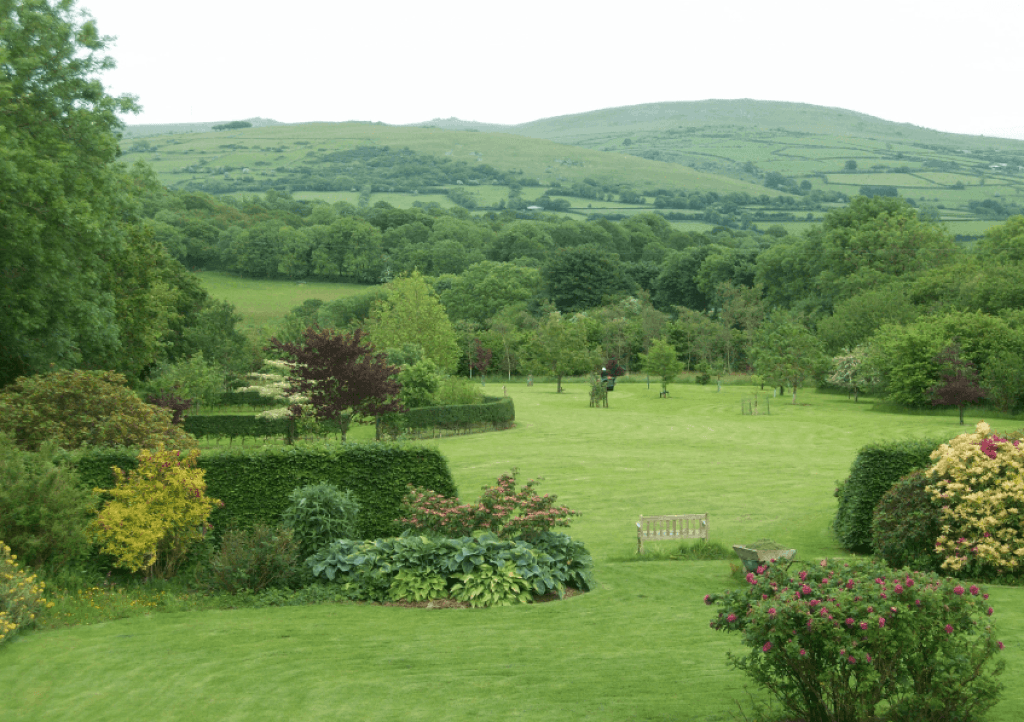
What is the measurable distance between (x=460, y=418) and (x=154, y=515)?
94.0 ft

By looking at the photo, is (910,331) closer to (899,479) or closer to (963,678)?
(899,479)

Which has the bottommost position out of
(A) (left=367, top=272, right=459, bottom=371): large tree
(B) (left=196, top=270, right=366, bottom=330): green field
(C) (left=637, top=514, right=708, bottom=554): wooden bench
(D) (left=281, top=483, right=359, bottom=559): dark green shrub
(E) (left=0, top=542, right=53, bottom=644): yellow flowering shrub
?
(C) (left=637, top=514, right=708, bottom=554): wooden bench

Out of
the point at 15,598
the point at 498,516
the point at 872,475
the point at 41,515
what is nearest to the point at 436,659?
the point at 498,516

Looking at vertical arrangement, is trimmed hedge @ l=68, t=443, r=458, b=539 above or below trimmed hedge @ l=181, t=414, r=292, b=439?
above

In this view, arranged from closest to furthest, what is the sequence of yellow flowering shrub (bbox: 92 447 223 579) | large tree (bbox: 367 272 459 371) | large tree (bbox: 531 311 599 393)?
1. yellow flowering shrub (bbox: 92 447 223 579)
2. large tree (bbox: 367 272 459 371)
3. large tree (bbox: 531 311 599 393)

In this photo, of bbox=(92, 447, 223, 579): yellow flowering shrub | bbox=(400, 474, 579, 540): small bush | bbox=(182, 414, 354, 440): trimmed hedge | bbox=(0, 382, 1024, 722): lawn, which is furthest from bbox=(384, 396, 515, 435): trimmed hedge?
bbox=(400, 474, 579, 540): small bush

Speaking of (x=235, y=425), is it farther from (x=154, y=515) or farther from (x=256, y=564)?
(x=256, y=564)

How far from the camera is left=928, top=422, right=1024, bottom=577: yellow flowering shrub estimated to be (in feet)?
42.4

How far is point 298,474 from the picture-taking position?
587 inches

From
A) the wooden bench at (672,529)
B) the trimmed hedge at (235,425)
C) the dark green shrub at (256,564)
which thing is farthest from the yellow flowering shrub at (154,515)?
the trimmed hedge at (235,425)

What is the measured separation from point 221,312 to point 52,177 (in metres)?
31.7

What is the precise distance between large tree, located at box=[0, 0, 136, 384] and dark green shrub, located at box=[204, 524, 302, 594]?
16.0 metres

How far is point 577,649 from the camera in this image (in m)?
9.69

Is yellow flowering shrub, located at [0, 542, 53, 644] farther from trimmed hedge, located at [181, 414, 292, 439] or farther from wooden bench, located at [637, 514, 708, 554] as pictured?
trimmed hedge, located at [181, 414, 292, 439]
